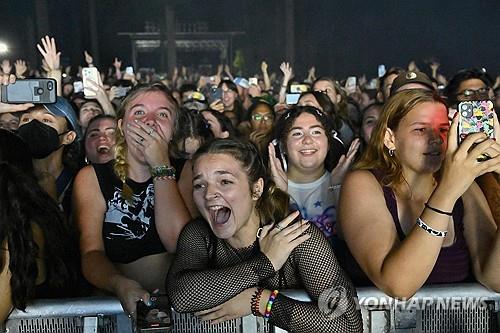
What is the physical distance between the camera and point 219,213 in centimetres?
174

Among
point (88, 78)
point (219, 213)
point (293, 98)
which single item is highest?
point (88, 78)

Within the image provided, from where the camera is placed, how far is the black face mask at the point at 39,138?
2.65 meters

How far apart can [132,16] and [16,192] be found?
14303 mm

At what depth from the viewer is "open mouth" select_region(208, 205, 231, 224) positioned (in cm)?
172

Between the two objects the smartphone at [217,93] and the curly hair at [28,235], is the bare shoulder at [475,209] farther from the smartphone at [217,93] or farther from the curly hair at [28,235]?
the smartphone at [217,93]

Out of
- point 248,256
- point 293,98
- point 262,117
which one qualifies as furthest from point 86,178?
point 262,117

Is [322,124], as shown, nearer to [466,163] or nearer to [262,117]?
[466,163]

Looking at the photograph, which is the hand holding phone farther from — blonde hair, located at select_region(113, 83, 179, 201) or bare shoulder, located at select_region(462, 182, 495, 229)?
blonde hair, located at select_region(113, 83, 179, 201)

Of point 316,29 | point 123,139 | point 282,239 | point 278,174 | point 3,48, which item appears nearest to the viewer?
point 282,239

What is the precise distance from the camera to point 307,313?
155 centimetres

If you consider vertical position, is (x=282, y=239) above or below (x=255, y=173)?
below

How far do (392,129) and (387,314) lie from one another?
549 mm

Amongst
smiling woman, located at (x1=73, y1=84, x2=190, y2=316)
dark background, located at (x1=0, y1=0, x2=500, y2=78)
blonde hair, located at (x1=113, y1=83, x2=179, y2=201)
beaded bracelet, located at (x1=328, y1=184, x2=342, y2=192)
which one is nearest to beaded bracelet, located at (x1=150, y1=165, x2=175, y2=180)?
smiling woman, located at (x1=73, y1=84, x2=190, y2=316)

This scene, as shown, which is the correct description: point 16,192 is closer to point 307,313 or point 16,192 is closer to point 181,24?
point 307,313
